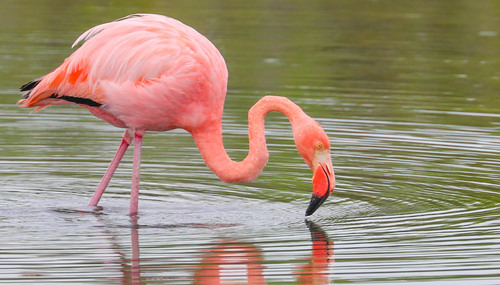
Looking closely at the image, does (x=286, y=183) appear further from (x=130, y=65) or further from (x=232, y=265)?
(x=232, y=265)

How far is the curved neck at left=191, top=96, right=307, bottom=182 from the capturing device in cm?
853

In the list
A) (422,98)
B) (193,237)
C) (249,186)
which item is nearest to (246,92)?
(422,98)

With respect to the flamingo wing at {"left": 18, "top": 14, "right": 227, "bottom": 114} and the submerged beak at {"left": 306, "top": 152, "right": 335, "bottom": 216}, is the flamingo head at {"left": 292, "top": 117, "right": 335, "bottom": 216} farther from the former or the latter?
the flamingo wing at {"left": 18, "top": 14, "right": 227, "bottom": 114}

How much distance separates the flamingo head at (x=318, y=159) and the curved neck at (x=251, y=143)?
0.20m

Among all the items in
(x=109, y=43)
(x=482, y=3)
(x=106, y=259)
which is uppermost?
(x=109, y=43)

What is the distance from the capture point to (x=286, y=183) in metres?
10.0

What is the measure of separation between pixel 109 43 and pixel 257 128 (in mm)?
1393

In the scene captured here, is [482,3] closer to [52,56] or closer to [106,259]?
[52,56]

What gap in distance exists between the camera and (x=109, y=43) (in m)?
8.79

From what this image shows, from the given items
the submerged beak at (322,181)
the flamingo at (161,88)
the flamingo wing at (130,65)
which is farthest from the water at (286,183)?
the flamingo wing at (130,65)

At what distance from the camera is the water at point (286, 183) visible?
718 centimetres

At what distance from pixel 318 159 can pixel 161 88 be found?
1.37 m

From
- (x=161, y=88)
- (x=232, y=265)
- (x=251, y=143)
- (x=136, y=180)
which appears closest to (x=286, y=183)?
(x=251, y=143)

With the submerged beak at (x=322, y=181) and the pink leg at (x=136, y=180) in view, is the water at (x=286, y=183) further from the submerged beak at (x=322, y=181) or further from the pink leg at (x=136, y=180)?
the submerged beak at (x=322, y=181)
